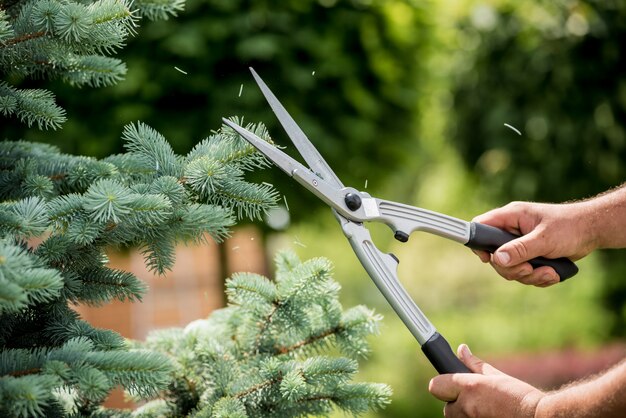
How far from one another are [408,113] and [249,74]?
81 cm

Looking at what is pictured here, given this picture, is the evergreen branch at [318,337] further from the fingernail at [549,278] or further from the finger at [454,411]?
the fingernail at [549,278]

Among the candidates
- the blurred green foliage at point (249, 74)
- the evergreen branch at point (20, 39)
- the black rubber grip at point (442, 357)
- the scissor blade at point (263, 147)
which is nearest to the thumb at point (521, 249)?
the black rubber grip at point (442, 357)

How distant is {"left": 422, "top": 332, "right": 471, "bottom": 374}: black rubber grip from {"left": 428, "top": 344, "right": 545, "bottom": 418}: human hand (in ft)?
0.10

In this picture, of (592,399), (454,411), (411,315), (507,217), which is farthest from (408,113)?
(592,399)

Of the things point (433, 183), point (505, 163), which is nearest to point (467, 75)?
point (505, 163)

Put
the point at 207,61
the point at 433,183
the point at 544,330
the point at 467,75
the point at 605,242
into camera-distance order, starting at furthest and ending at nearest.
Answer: the point at 433,183
the point at 544,330
the point at 467,75
the point at 207,61
the point at 605,242

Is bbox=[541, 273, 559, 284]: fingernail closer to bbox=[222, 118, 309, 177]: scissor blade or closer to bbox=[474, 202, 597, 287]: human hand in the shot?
bbox=[474, 202, 597, 287]: human hand

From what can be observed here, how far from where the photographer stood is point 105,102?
2.94m

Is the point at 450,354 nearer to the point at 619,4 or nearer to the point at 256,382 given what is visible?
the point at 256,382

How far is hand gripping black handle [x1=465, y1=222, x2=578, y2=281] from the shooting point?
1481 mm

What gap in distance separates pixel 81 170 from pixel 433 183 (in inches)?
409

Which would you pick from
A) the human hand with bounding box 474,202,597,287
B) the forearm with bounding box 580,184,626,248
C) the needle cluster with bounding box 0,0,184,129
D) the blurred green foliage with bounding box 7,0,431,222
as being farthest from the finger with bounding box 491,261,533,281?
the blurred green foliage with bounding box 7,0,431,222

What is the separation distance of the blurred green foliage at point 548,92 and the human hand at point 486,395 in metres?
3.33

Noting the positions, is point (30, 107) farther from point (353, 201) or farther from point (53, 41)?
point (353, 201)
